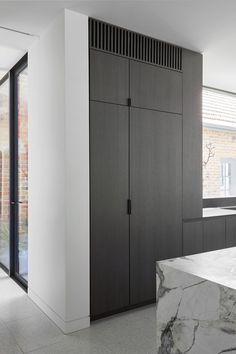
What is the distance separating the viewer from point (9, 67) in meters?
4.11

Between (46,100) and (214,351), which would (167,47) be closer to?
(46,100)

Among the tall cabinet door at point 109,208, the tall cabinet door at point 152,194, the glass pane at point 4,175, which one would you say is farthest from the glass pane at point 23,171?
the tall cabinet door at point 152,194

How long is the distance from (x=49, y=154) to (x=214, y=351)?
2151mm

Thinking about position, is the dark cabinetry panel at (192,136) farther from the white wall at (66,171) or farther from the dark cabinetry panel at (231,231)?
the white wall at (66,171)

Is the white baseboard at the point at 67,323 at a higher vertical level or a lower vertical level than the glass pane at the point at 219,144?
lower

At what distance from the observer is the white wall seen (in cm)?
271

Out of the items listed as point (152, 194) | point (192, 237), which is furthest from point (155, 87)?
point (192, 237)

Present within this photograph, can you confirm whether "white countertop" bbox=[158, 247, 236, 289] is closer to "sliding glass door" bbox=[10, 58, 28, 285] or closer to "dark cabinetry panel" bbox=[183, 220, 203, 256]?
"dark cabinetry panel" bbox=[183, 220, 203, 256]

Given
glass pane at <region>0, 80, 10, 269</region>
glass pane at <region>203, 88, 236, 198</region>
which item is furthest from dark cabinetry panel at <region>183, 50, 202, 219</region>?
glass pane at <region>0, 80, 10, 269</region>

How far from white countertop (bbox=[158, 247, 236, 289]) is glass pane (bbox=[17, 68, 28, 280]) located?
253 cm

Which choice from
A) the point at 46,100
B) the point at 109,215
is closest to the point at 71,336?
the point at 109,215

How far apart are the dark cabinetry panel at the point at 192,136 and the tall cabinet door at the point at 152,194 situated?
0.10 m

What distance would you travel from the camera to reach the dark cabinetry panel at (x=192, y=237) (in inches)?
140

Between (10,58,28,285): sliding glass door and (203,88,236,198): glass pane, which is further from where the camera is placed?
(203,88,236,198): glass pane
